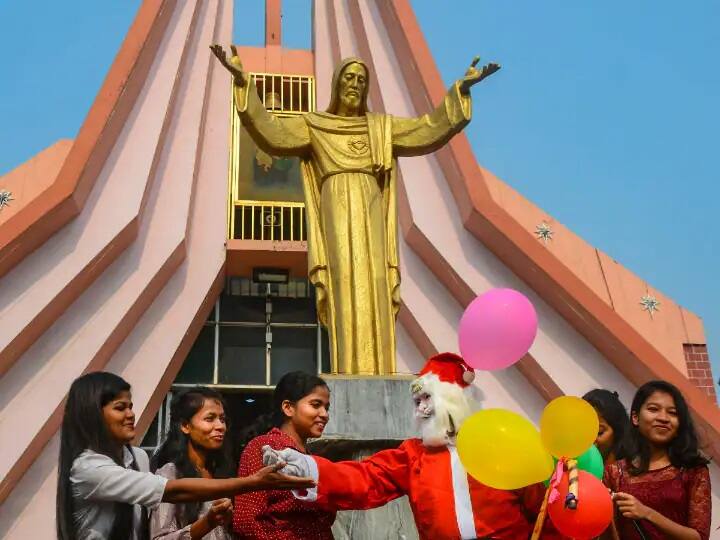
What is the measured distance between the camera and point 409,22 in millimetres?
10523

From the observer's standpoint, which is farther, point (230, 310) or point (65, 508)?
point (230, 310)

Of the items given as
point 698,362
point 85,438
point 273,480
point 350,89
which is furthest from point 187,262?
point 273,480

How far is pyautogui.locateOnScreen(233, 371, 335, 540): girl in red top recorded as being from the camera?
313cm

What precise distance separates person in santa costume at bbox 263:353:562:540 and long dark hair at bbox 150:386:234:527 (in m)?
0.57

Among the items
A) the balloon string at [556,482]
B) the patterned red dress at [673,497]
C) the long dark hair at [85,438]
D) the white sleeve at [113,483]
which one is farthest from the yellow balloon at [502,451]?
the long dark hair at [85,438]

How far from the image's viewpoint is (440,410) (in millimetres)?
3180

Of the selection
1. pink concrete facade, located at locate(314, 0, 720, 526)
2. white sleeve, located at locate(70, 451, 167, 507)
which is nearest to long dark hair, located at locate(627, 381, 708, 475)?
white sleeve, located at locate(70, 451, 167, 507)

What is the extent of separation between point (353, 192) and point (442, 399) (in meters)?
2.22

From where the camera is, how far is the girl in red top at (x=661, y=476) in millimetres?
2990

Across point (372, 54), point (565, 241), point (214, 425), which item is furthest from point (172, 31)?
point (214, 425)

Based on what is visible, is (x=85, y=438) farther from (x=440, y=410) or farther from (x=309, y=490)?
(x=440, y=410)

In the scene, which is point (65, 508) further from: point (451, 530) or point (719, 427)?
point (719, 427)

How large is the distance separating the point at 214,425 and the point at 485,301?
1.07 metres

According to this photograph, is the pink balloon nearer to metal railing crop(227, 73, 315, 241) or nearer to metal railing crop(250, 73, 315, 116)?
metal railing crop(227, 73, 315, 241)
